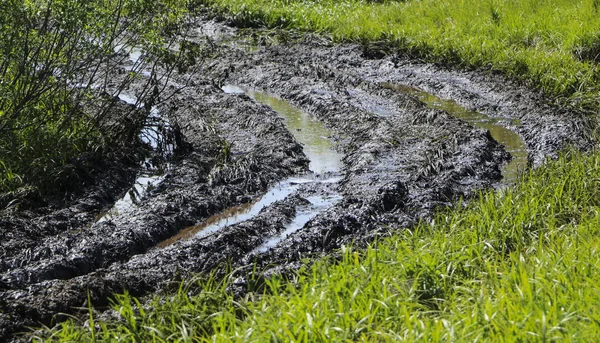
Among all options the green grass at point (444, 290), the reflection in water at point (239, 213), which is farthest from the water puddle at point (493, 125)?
the reflection in water at point (239, 213)

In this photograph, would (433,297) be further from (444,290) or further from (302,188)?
(302,188)

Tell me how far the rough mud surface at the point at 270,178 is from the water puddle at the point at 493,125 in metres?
0.12

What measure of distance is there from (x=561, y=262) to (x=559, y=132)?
5019 millimetres

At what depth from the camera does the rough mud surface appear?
6.18 metres

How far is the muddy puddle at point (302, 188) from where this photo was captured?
7.42m

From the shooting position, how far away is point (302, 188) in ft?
27.7

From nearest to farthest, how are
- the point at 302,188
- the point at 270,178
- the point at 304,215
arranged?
the point at 304,215, the point at 302,188, the point at 270,178

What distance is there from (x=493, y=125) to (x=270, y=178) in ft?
11.5

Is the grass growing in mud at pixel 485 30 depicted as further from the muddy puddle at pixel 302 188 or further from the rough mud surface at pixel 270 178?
the muddy puddle at pixel 302 188

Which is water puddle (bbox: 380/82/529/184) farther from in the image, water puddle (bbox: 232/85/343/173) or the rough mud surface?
water puddle (bbox: 232/85/343/173)

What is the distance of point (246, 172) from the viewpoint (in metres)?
8.66

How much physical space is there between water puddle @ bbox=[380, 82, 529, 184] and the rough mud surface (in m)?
0.12

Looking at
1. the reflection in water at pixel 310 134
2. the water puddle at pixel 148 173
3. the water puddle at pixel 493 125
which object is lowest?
the water puddle at pixel 493 125

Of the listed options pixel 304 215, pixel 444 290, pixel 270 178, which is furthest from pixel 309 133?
pixel 444 290
